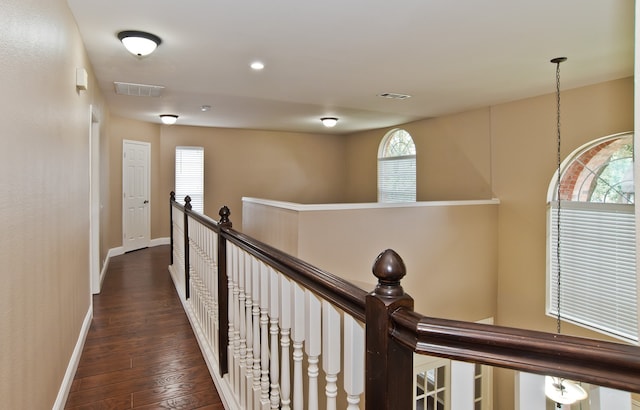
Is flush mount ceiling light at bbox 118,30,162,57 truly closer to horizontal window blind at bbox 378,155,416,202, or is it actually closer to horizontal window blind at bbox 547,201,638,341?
horizontal window blind at bbox 547,201,638,341

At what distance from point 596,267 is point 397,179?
3.59 meters

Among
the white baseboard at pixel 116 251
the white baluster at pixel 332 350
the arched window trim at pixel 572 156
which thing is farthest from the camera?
the white baseboard at pixel 116 251

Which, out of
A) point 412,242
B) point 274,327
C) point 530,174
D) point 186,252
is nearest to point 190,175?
point 186,252

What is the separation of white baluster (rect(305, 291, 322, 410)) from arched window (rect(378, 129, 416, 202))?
19.5 feet

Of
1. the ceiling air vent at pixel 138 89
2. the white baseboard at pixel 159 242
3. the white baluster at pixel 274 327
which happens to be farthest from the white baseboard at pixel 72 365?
the white baseboard at pixel 159 242

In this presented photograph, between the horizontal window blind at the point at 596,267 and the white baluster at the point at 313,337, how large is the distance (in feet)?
14.2

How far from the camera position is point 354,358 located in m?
0.94

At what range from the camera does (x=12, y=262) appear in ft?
4.55

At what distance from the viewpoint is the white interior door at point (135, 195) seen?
6453 mm

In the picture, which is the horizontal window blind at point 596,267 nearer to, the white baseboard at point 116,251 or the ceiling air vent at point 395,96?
the ceiling air vent at point 395,96

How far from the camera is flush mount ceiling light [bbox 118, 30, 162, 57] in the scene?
279 cm

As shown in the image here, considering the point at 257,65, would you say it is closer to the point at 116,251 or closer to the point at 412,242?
the point at 412,242

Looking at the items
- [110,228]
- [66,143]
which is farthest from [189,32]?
[110,228]

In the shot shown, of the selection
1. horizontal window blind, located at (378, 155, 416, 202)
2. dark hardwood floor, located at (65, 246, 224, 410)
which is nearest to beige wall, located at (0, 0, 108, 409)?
dark hardwood floor, located at (65, 246, 224, 410)
